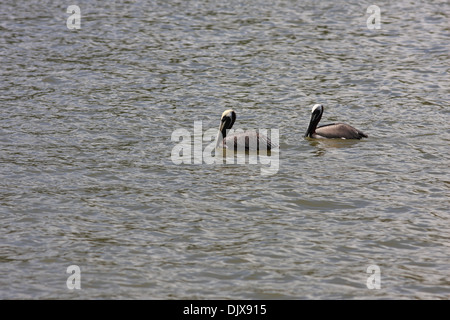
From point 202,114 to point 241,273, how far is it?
7.30 meters

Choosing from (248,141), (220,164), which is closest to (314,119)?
(248,141)

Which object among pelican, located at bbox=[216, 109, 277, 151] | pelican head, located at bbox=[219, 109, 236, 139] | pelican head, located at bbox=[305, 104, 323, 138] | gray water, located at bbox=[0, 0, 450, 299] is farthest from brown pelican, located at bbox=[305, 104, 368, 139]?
pelican head, located at bbox=[219, 109, 236, 139]

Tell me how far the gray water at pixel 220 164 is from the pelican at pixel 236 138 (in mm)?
352

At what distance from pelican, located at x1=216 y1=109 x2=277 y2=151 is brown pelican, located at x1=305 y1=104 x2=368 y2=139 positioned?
110 cm

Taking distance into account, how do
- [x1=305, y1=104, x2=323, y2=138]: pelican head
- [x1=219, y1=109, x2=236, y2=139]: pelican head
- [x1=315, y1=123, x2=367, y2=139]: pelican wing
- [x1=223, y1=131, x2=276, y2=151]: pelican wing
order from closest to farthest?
[x1=223, y1=131, x2=276, y2=151]: pelican wing → [x1=315, y1=123, x2=367, y2=139]: pelican wing → [x1=219, y1=109, x2=236, y2=139]: pelican head → [x1=305, y1=104, x2=323, y2=138]: pelican head

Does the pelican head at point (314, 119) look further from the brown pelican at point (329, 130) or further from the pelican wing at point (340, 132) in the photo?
the pelican wing at point (340, 132)

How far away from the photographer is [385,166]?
13859mm

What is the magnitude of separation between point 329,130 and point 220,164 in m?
2.44

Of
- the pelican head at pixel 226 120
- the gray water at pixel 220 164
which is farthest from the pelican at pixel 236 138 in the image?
the gray water at pixel 220 164

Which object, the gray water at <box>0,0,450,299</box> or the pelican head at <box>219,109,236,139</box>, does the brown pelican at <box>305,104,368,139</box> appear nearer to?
the gray water at <box>0,0,450,299</box>

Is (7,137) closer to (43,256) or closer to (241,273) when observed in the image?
(43,256)

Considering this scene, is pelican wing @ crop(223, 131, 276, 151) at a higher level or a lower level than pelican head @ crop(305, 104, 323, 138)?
lower

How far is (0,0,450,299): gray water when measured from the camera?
10008 mm

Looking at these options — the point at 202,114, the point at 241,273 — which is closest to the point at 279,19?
the point at 202,114
